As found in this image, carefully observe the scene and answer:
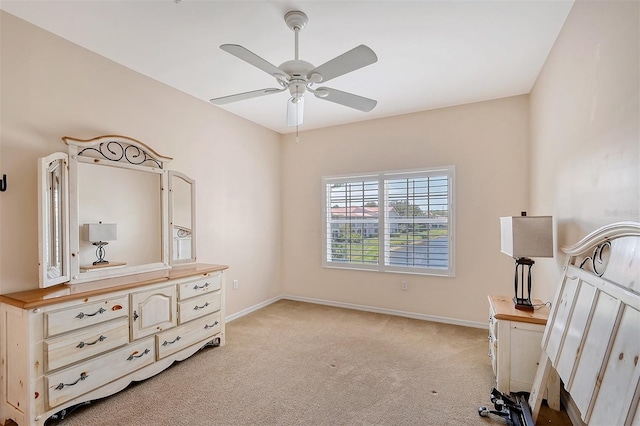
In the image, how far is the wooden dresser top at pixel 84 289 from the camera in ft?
6.24

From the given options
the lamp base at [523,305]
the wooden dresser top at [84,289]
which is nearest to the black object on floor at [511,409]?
the lamp base at [523,305]

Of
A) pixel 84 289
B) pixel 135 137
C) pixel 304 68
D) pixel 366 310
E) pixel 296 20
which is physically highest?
pixel 296 20

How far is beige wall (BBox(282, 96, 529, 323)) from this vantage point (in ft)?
11.6

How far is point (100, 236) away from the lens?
2.56 metres

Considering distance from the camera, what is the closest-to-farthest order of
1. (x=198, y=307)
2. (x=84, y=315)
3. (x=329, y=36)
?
1. (x=84, y=315)
2. (x=329, y=36)
3. (x=198, y=307)

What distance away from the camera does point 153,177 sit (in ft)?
9.91

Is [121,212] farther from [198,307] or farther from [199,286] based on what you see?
[198,307]

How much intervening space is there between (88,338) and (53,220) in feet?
2.94

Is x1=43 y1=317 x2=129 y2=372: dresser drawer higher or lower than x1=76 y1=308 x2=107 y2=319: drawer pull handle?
lower

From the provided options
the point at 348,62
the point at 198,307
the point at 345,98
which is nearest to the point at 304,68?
the point at 348,62

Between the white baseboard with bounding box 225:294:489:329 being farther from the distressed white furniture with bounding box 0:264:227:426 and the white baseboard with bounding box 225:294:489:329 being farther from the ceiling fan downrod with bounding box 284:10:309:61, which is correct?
the ceiling fan downrod with bounding box 284:10:309:61

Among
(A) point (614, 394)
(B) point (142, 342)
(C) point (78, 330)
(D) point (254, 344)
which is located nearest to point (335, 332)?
(D) point (254, 344)

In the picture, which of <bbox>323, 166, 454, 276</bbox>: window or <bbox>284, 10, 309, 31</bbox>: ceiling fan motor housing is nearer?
<bbox>284, 10, 309, 31</bbox>: ceiling fan motor housing

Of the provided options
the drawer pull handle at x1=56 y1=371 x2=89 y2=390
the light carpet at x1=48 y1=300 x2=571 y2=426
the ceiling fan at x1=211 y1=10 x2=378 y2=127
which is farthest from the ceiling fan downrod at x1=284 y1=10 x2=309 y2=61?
the drawer pull handle at x1=56 y1=371 x2=89 y2=390
